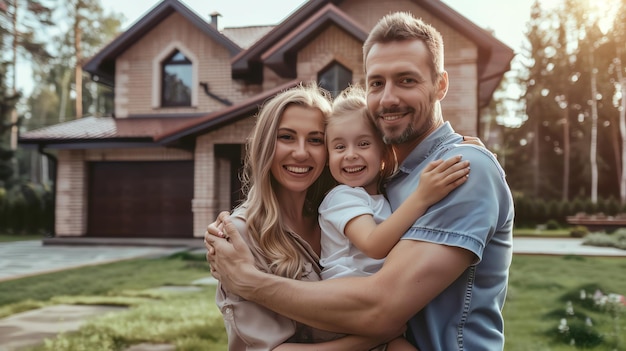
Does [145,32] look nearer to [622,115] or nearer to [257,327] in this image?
[257,327]

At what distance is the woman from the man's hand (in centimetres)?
6

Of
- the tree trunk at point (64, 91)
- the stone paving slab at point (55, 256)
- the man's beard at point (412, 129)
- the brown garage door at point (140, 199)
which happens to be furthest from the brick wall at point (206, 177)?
the tree trunk at point (64, 91)

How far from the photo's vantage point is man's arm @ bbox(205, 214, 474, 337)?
66.9 inches

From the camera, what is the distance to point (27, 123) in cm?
4925

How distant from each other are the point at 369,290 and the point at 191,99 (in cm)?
1728

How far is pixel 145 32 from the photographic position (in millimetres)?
18422

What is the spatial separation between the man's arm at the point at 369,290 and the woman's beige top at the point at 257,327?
2.7 inches

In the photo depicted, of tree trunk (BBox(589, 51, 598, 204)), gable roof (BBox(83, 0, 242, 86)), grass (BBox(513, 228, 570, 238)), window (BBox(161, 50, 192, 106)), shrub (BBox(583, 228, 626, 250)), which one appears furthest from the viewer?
tree trunk (BBox(589, 51, 598, 204))

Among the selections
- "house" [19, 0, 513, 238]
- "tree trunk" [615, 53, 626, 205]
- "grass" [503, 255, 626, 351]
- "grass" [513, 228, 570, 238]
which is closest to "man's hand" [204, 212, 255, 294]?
"grass" [503, 255, 626, 351]

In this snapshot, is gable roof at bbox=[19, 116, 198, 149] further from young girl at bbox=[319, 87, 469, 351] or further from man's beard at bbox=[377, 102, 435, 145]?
man's beard at bbox=[377, 102, 435, 145]

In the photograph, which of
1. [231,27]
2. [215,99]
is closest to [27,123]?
[231,27]

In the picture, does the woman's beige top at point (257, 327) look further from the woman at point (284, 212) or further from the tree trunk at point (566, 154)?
the tree trunk at point (566, 154)

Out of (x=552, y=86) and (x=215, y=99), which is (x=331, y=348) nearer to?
(x=215, y=99)

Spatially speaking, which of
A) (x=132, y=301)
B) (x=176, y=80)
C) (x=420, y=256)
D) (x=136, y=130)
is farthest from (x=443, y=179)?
(x=176, y=80)
